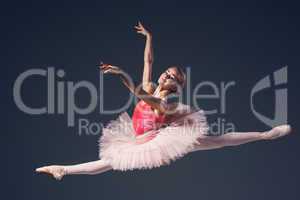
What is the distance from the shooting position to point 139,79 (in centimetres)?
262

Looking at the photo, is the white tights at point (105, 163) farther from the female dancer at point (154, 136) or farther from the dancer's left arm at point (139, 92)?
the dancer's left arm at point (139, 92)

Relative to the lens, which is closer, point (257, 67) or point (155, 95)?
point (155, 95)

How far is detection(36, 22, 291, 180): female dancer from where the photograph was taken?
6.43 feet

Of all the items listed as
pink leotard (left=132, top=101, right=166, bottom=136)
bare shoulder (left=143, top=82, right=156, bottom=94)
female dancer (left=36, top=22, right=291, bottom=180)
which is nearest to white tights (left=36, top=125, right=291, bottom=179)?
female dancer (left=36, top=22, right=291, bottom=180)

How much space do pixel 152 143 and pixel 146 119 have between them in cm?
11

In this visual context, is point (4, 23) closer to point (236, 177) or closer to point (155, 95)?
point (155, 95)

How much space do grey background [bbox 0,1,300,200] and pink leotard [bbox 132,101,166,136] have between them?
55 centimetres

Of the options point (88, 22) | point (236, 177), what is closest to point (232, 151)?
point (236, 177)

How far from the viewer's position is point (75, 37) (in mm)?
2672

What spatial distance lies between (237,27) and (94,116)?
0.86 m

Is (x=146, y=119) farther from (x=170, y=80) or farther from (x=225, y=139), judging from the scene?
(x=225, y=139)

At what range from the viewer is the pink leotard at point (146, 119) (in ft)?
6.73

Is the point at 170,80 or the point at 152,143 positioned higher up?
the point at 170,80

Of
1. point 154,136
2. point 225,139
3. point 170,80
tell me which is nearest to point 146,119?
point 154,136
